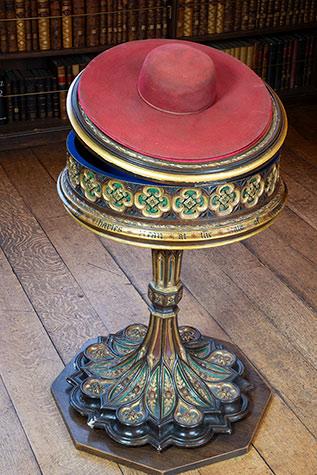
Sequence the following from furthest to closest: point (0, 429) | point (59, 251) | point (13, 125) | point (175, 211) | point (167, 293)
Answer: point (13, 125)
point (59, 251)
point (0, 429)
point (167, 293)
point (175, 211)

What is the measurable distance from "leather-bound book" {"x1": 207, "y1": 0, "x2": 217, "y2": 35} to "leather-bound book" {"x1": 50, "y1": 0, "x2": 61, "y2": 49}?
76cm

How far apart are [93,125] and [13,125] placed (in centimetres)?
220

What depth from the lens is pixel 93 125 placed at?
1.88 metres

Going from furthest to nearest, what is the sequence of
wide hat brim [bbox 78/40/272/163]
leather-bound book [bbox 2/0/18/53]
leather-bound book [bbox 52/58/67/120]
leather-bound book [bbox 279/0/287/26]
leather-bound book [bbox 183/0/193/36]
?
leather-bound book [bbox 279/0/287/26], leather-bound book [bbox 183/0/193/36], leather-bound book [bbox 52/58/67/120], leather-bound book [bbox 2/0/18/53], wide hat brim [bbox 78/40/272/163]

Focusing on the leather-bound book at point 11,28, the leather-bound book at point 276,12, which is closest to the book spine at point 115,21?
the leather-bound book at point 11,28

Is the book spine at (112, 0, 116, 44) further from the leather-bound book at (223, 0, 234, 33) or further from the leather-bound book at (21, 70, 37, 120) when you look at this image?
the leather-bound book at (223, 0, 234, 33)

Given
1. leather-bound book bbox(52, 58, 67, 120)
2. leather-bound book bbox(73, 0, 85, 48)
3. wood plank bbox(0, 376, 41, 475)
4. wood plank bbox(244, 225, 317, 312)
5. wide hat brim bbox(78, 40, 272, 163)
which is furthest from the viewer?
leather-bound book bbox(52, 58, 67, 120)

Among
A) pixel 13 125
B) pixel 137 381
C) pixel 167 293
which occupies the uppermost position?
pixel 167 293

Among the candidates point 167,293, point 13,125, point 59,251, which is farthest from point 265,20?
point 167,293

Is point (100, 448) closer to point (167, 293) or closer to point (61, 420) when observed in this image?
point (61, 420)

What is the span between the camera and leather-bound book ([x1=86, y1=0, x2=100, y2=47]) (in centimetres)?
385

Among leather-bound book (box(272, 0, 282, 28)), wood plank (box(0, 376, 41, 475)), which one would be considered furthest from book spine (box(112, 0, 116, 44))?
wood plank (box(0, 376, 41, 475))

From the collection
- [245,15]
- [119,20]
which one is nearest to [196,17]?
[245,15]

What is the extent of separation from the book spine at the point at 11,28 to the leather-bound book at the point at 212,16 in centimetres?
97
